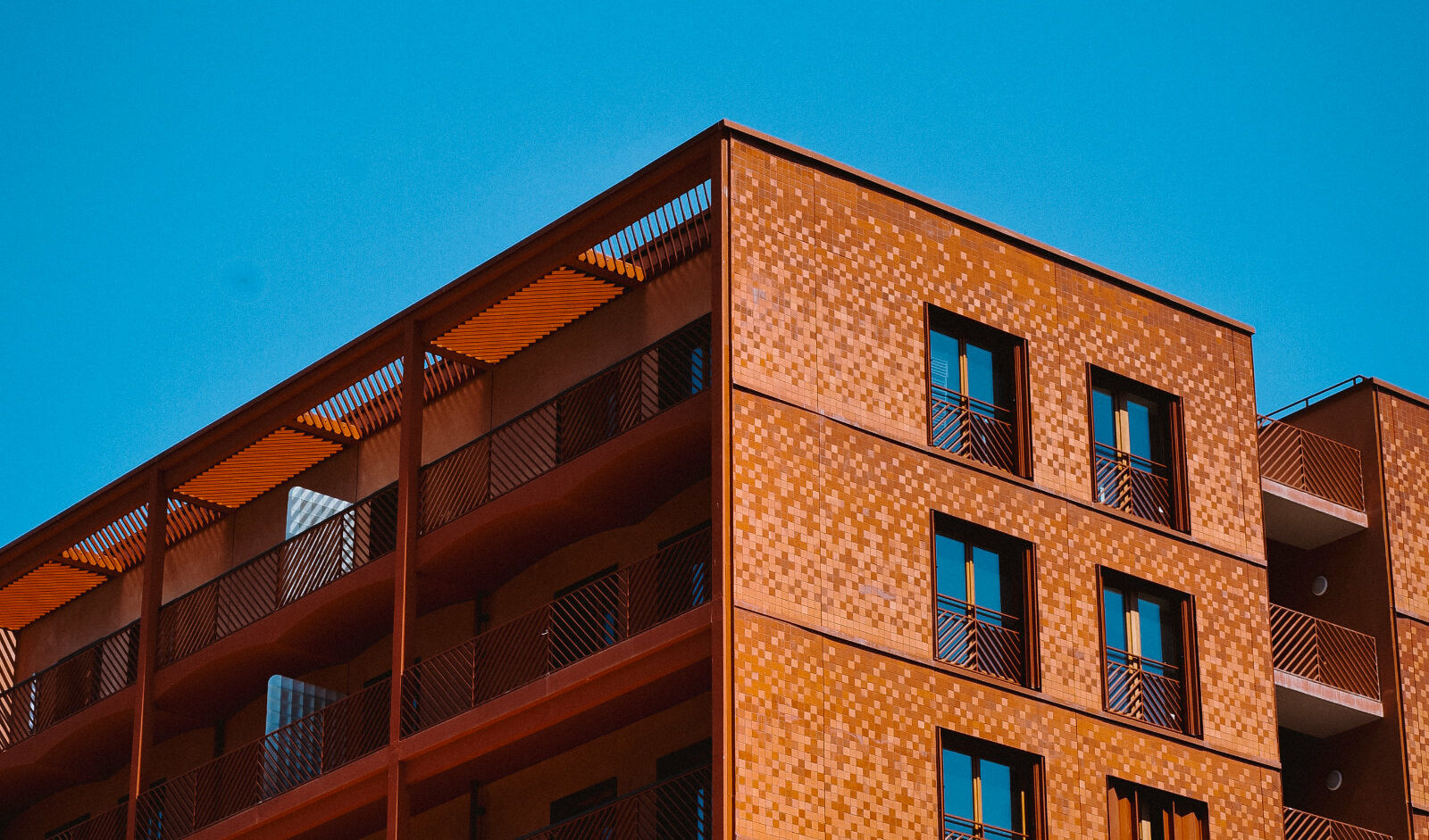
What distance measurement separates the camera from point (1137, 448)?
1460 inches

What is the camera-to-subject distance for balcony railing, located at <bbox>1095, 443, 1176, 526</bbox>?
36.3m

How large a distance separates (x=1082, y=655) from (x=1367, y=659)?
25.4 ft

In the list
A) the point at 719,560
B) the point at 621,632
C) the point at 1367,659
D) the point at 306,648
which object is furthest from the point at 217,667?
the point at 1367,659

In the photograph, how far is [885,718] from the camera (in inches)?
1261

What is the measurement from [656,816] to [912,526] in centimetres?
525

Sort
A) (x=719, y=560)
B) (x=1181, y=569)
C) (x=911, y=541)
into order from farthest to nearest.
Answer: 1. (x=1181, y=569)
2. (x=911, y=541)
3. (x=719, y=560)

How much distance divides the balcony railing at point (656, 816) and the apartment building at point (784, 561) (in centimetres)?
9

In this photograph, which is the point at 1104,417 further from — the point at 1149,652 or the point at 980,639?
the point at 980,639

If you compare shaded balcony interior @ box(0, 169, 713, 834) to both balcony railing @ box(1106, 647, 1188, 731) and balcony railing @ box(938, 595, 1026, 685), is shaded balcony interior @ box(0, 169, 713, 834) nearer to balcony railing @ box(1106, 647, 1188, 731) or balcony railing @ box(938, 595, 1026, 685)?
balcony railing @ box(938, 595, 1026, 685)

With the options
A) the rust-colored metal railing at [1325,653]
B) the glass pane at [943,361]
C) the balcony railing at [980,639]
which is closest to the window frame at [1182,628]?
the balcony railing at [980,639]

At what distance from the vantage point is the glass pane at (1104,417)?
120 ft

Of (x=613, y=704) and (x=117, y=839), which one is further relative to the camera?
(x=117, y=839)

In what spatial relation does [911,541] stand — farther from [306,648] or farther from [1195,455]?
[306,648]

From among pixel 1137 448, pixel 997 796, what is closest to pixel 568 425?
pixel 997 796
